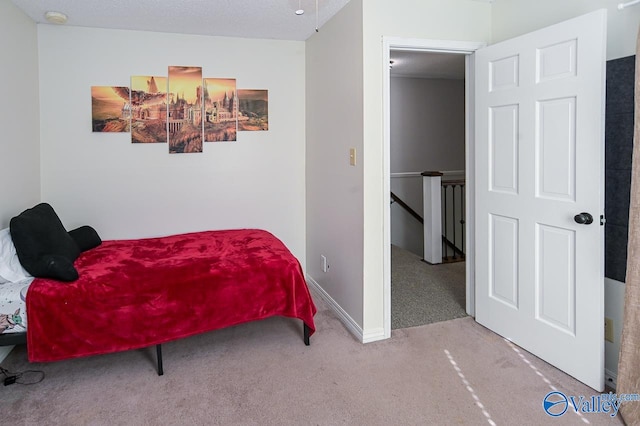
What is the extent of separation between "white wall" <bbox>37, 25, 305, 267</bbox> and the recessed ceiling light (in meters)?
0.18

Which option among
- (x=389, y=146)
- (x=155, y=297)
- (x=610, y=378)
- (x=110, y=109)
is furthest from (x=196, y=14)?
(x=610, y=378)

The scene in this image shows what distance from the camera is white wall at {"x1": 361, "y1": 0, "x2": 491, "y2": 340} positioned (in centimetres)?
287

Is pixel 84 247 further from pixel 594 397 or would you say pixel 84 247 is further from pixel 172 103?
pixel 594 397

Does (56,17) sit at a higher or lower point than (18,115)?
higher

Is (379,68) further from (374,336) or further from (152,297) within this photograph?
(152,297)

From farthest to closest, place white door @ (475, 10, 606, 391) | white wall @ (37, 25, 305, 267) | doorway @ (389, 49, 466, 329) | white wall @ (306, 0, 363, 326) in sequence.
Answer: doorway @ (389, 49, 466, 329), white wall @ (37, 25, 305, 267), white wall @ (306, 0, 363, 326), white door @ (475, 10, 606, 391)

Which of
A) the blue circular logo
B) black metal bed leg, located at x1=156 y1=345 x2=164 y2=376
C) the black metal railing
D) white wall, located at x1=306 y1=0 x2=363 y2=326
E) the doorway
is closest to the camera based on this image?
the blue circular logo

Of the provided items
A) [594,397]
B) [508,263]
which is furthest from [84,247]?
[594,397]

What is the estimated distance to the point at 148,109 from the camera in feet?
12.3

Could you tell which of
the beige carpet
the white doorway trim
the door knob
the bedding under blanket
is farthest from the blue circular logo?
the bedding under blanket

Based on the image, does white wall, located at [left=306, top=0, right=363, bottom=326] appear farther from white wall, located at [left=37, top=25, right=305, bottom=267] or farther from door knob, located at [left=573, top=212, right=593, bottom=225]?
door knob, located at [left=573, top=212, right=593, bottom=225]

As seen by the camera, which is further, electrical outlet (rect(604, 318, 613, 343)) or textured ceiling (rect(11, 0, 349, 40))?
textured ceiling (rect(11, 0, 349, 40))

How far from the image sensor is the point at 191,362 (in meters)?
2.76

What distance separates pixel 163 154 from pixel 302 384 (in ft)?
7.72
